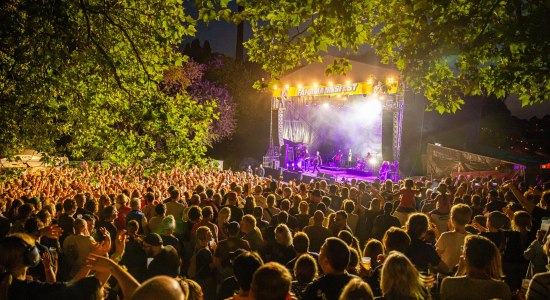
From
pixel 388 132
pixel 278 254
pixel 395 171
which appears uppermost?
pixel 388 132

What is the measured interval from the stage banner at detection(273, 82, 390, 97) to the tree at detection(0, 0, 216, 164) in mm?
13920

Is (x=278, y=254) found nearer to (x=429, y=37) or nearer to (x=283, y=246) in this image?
(x=283, y=246)

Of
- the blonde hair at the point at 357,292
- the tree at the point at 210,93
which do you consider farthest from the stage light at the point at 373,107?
the blonde hair at the point at 357,292

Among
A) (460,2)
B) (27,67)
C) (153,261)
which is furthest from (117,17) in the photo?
(460,2)

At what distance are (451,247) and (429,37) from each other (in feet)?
12.3

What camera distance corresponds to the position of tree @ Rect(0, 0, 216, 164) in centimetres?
647

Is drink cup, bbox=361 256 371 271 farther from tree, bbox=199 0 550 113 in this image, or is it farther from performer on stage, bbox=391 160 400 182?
performer on stage, bbox=391 160 400 182

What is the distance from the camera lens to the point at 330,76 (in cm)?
2569

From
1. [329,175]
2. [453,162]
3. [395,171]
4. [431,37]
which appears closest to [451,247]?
[431,37]

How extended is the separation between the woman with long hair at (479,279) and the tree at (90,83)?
5083mm

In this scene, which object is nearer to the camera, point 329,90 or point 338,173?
point 329,90

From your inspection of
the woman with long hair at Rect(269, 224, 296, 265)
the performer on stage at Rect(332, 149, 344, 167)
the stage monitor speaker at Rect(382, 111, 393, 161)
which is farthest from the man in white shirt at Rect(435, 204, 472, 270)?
the performer on stage at Rect(332, 149, 344, 167)

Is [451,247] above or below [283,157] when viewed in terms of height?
above

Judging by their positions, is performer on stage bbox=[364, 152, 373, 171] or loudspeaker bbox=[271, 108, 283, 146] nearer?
performer on stage bbox=[364, 152, 373, 171]
